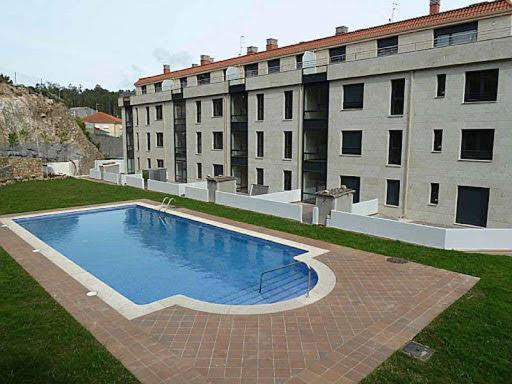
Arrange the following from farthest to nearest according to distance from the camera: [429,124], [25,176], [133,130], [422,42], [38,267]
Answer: [133,130] < [25,176] < [422,42] < [429,124] < [38,267]

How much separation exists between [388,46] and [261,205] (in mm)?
12977

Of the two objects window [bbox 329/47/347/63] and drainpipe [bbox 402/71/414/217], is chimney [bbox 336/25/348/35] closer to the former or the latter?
window [bbox 329/47/347/63]

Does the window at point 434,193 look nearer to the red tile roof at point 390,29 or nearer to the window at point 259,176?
the red tile roof at point 390,29

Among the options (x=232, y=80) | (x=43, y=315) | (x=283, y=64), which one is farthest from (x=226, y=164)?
(x=43, y=315)

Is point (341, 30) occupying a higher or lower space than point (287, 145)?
higher

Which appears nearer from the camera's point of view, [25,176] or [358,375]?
[358,375]

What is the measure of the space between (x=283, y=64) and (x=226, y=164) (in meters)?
9.02

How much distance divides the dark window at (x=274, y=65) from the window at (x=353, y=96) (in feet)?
28.2

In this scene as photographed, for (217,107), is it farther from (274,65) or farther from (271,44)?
(271,44)

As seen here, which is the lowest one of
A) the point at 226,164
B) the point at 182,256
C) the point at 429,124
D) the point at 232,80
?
the point at 182,256

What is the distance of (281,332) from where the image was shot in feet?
28.1

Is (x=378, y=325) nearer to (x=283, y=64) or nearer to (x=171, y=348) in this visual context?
(x=171, y=348)

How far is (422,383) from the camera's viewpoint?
673 centimetres

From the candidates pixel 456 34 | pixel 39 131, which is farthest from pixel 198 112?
pixel 39 131
